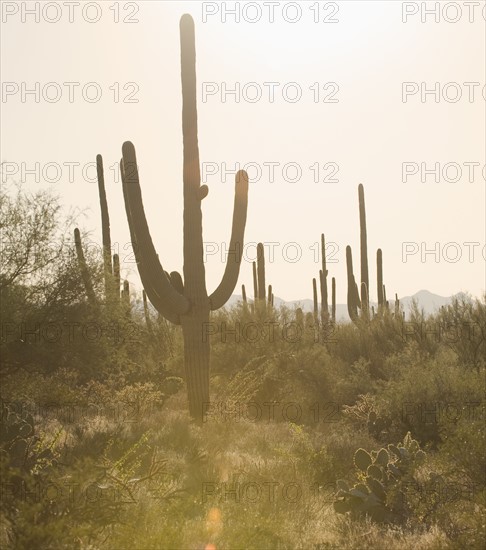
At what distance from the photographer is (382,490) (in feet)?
26.6

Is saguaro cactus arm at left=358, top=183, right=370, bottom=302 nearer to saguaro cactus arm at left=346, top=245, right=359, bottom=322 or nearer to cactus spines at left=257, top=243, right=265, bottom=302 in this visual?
saguaro cactus arm at left=346, top=245, right=359, bottom=322

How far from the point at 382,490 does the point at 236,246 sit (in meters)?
9.29

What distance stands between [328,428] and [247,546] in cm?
753

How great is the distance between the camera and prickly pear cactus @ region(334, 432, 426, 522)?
791 centimetres

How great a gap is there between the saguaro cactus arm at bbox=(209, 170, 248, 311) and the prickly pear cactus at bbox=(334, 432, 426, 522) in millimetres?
8103

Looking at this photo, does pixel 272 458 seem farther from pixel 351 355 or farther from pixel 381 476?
pixel 351 355

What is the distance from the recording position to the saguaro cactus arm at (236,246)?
16.4 meters

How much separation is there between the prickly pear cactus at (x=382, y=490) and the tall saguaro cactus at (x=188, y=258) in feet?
22.6

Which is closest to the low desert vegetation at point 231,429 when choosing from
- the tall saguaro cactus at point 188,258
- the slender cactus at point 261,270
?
the tall saguaro cactus at point 188,258

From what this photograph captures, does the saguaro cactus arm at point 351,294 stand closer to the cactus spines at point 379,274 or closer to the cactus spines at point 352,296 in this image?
the cactus spines at point 352,296

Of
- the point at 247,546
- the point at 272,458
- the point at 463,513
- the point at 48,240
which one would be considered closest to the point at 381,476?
the point at 463,513

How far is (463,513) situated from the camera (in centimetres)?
762

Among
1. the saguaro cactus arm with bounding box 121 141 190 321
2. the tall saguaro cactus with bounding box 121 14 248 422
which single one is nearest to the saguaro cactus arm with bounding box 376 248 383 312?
the tall saguaro cactus with bounding box 121 14 248 422

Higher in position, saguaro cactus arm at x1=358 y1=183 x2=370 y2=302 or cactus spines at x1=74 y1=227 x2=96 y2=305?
saguaro cactus arm at x1=358 y1=183 x2=370 y2=302
